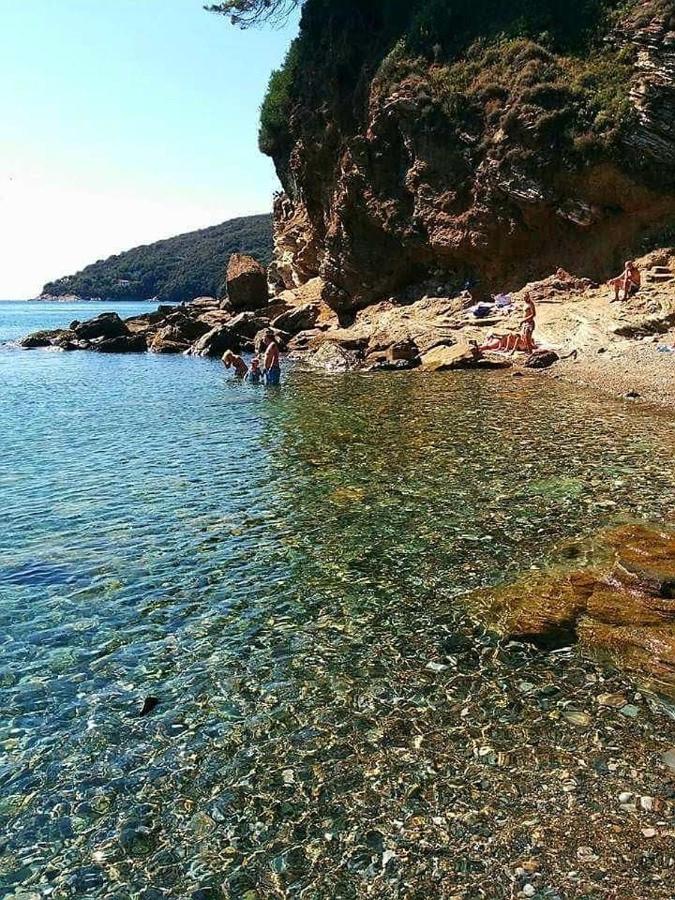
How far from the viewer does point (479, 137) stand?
124ft

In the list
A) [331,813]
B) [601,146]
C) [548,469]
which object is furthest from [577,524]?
[601,146]

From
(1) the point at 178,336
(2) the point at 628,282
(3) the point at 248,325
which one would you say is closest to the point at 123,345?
(1) the point at 178,336

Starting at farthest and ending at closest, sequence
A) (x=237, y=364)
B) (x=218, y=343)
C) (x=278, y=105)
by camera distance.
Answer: (x=278, y=105)
(x=218, y=343)
(x=237, y=364)

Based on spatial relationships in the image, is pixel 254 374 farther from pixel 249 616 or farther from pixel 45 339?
pixel 45 339

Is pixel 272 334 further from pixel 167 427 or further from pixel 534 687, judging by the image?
pixel 534 687

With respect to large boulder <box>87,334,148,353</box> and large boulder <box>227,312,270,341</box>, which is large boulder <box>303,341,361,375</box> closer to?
large boulder <box>227,312,270,341</box>

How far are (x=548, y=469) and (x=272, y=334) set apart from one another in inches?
1195

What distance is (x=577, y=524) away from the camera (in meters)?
10.9

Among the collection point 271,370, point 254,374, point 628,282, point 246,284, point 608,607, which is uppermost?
point 246,284

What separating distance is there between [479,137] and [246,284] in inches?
816

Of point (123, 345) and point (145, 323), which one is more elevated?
point (145, 323)

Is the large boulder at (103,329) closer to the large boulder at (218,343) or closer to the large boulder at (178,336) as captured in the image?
the large boulder at (178,336)

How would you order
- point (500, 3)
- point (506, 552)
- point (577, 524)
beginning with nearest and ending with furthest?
point (506, 552), point (577, 524), point (500, 3)

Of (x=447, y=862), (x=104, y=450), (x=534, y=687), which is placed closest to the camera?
(x=447, y=862)
